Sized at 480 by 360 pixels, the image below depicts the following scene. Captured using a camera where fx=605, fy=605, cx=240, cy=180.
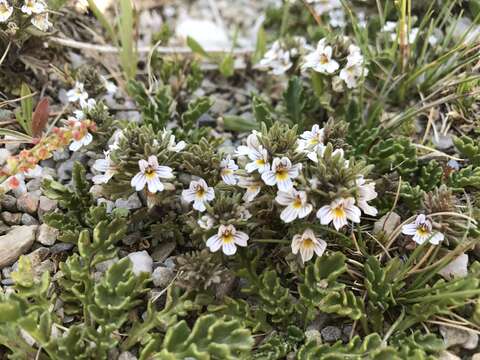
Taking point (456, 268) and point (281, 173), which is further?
point (456, 268)

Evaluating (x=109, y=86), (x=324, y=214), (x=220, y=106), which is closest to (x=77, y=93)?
(x=109, y=86)

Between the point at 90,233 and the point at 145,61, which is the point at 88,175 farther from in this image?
the point at 145,61

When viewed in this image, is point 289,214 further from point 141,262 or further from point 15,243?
point 15,243

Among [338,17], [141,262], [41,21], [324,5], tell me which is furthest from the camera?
[338,17]

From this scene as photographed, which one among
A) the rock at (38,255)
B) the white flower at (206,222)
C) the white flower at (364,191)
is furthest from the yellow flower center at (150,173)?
the white flower at (364,191)

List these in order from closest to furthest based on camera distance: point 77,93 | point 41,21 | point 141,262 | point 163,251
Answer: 1. point 141,262
2. point 163,251
3. point 41,21
4. point 77,93

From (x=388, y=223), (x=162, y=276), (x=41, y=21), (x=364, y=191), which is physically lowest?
(x=162, y=276)

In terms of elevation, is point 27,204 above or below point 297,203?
below
